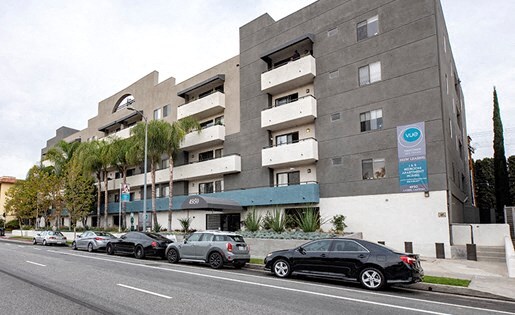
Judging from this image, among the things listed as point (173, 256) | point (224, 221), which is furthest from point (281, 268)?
point (224, 221)

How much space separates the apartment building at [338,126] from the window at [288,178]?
81 millimetres

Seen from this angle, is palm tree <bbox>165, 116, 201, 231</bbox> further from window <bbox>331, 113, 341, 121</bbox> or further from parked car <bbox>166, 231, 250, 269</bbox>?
parked car <bbox>166, 231, 250, 269</bbox>

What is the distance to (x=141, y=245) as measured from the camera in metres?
20.2

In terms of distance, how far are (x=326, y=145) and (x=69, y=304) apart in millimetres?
19372

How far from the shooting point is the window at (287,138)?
2735 cm

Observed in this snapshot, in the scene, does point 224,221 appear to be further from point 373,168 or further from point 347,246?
point 347,246

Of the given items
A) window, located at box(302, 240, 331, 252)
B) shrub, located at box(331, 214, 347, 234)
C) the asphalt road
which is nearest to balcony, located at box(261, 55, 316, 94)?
shrub, located at box(331, 214, 347, 234)

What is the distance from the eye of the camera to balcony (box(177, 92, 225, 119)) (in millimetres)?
31594

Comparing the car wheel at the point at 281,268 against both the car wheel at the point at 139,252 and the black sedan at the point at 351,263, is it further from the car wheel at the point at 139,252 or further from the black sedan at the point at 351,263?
the car wheel at the point at 139,252

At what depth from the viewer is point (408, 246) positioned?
1977 centimetres

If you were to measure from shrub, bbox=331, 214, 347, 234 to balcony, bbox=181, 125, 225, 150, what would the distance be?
12.6 meters

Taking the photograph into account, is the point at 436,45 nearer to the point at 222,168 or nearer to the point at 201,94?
the point at 222,168

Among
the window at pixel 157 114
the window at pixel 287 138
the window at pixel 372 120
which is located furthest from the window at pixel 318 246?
the window at pixel 157 114

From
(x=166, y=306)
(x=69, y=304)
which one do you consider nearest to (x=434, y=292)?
(x=166, y=306)
